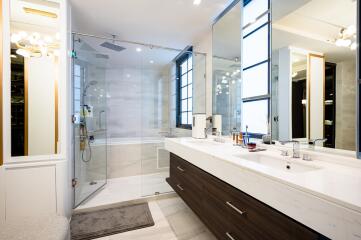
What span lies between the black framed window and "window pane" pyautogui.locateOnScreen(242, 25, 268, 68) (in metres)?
1.30

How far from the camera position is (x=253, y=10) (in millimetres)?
1869

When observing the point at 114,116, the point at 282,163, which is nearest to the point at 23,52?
the point at 114,116

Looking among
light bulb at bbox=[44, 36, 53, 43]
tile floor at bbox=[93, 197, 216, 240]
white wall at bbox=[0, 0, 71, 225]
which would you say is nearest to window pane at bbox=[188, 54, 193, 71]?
white wall at bbox=[0, 0, 71, 225]

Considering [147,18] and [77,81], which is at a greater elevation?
[147,18]

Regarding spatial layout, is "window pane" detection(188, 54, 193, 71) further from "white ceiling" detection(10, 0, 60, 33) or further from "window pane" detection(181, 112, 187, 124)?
"white ceiling" detection(10, 0, 60, 33)

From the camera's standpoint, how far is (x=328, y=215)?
0.61 metres

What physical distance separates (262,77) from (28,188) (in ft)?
8.64

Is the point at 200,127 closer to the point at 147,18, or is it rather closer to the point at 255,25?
the point at 255,25

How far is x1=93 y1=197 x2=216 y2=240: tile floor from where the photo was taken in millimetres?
1709

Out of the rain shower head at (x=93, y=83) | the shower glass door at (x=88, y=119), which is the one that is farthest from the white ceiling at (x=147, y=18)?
the rain shower head at (x=93, y=83)

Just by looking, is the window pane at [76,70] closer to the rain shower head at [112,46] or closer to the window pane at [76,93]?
the window pane at [76,93]

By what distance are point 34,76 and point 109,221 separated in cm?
179

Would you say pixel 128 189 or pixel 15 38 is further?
pixel 128 189

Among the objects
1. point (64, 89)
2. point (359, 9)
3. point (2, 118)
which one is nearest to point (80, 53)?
point (64, 89)
